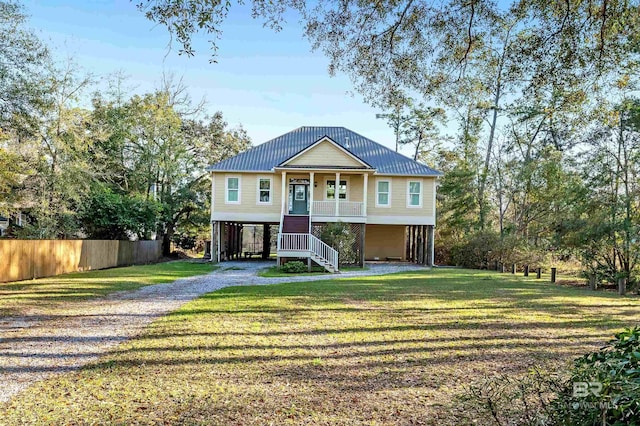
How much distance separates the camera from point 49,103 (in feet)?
45.5

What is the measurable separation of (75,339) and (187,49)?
4297 millimetres

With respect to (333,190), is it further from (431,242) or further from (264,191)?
(431,242)

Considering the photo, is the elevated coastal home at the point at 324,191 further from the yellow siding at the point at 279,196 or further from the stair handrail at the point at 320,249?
the stair handrail at the point at 320,249

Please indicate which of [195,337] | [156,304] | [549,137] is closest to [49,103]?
[156,304]

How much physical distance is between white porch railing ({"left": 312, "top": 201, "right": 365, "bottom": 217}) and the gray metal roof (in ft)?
8.04

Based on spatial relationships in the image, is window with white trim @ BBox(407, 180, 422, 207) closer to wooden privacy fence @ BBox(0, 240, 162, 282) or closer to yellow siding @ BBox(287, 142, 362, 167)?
yellow siding @ BBox(287, 142, 362, 167)

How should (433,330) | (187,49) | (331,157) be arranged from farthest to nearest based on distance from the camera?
(331,157)
(433,330)
(187,49)

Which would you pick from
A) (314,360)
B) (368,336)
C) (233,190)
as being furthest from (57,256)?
(314,360)

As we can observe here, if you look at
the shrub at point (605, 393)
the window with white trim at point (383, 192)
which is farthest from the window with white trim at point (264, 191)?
the shrub at point (605, 393)

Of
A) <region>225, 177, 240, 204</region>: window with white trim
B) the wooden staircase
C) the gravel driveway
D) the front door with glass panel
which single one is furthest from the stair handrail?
the gravel driveway

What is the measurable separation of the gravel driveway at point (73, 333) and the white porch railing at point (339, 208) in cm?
1114

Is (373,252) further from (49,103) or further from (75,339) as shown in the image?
(75,339)

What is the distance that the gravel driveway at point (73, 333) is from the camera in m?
4.99

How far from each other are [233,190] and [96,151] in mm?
7611
